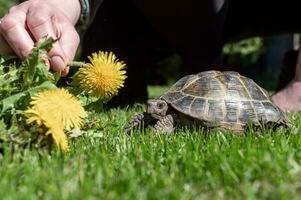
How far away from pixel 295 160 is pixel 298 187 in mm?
344

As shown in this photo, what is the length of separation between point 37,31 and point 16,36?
3.6 inches

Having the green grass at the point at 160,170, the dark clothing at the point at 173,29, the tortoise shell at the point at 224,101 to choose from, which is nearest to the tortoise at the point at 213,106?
the tortoise shell at the point at 224,101

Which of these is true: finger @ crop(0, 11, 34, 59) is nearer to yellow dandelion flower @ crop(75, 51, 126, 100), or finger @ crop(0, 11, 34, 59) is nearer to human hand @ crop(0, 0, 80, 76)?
human hand @ crop(0, 0, 80, 76)

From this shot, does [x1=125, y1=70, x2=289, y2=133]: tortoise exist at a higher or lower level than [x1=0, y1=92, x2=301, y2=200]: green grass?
lower

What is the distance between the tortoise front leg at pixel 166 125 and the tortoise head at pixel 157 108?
28 mm

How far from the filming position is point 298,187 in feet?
5.57

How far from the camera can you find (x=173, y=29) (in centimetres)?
→ 488

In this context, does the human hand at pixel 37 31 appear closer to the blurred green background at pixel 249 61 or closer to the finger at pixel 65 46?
the finger at pixel 65 46

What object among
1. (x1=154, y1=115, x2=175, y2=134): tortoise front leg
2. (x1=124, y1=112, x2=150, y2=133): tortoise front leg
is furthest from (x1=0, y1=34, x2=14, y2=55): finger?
(x1=154, y1=115, x2=175, y2=134): tortoise front leg

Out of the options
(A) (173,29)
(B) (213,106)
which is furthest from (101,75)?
(A) (173,29)

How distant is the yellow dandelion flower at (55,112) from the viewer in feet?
6.82

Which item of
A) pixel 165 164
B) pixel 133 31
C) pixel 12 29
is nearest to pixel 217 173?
pixel 165 164

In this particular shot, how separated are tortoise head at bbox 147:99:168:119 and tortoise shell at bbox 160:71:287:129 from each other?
0.11ft

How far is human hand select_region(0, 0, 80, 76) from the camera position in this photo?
2.39 metres
